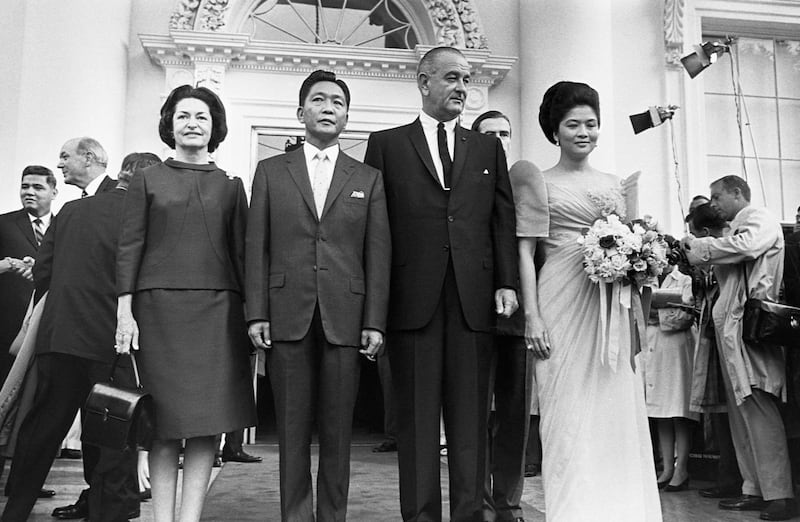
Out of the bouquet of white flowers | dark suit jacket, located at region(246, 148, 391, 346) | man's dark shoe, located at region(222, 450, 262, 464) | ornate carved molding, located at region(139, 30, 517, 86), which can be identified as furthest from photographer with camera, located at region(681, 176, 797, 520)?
ornate carved molding, located at region(139, 30, 517, 86)

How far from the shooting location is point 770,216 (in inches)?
191

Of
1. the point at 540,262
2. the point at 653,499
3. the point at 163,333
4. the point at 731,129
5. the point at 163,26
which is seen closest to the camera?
the point at 163,333

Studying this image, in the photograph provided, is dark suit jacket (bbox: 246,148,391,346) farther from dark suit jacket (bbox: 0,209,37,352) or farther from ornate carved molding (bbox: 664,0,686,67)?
ornate carved molding (bbox: 664,0,686,67)

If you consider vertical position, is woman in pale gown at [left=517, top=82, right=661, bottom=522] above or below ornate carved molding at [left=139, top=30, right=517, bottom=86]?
below

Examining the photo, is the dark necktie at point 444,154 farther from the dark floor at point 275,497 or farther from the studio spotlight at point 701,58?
the studio spotlight at point 701,58

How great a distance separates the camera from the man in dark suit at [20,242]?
5359 millimetres

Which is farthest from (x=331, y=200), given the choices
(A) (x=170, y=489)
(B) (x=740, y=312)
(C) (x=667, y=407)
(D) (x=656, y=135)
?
(D) (x=656, y=135)

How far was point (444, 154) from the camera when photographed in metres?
3.49

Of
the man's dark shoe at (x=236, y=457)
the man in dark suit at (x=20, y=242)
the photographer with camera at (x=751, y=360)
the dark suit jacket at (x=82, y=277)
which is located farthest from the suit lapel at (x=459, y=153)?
the man's dark shoe at (x=236, y=457)

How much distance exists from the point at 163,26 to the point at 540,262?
5.66 m

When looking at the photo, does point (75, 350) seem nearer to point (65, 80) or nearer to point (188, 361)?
point (188, 361)

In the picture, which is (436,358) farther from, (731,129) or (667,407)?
(731,129)

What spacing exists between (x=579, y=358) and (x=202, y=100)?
6.39ft

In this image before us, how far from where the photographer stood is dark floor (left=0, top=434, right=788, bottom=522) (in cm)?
429
